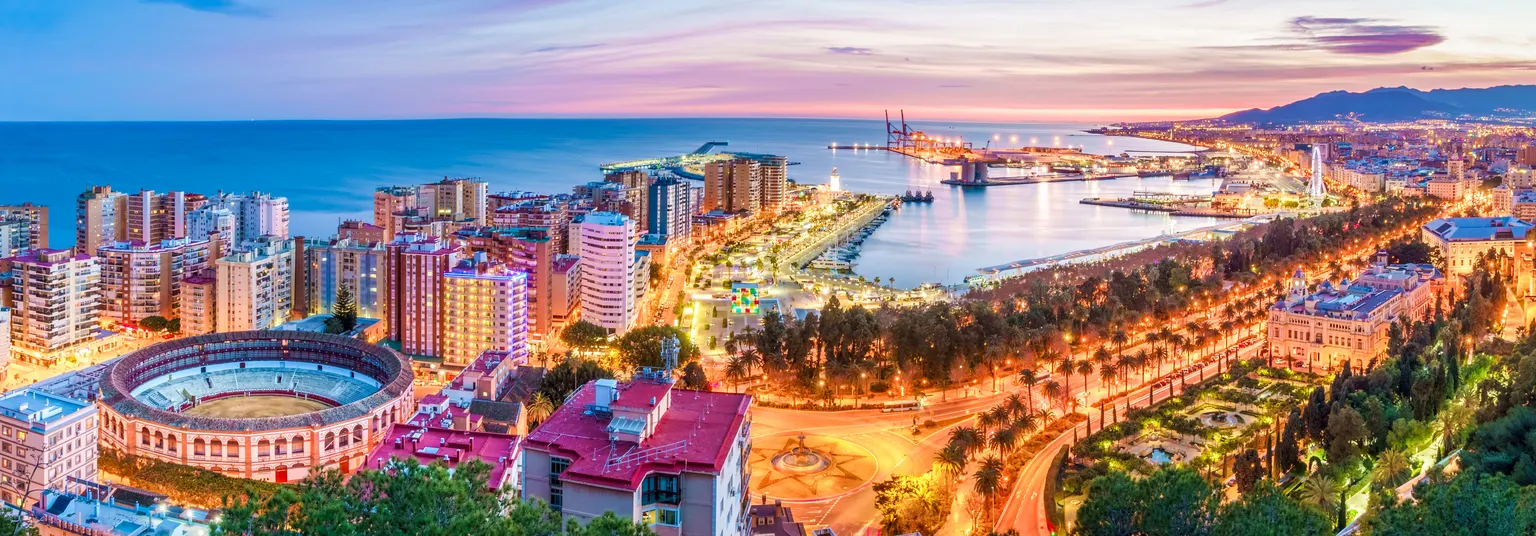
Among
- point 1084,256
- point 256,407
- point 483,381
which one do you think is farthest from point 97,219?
point 1084,256

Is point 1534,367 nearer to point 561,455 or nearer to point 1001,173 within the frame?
point 561,455

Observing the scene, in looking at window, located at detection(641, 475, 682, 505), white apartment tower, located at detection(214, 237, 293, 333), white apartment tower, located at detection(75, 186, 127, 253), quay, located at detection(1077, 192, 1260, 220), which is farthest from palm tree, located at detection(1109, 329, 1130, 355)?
quay, located at detection(1077, 192, 1260, 220)

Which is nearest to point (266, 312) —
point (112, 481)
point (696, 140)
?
point (112, 481)

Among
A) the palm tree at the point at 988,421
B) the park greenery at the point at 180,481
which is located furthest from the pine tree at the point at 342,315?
the palm tree at the point at 988,421

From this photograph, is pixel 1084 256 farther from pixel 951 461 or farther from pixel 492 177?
pixel 492 177

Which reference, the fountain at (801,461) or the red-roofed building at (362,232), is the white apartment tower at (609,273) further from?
the fountain at (801,461)
